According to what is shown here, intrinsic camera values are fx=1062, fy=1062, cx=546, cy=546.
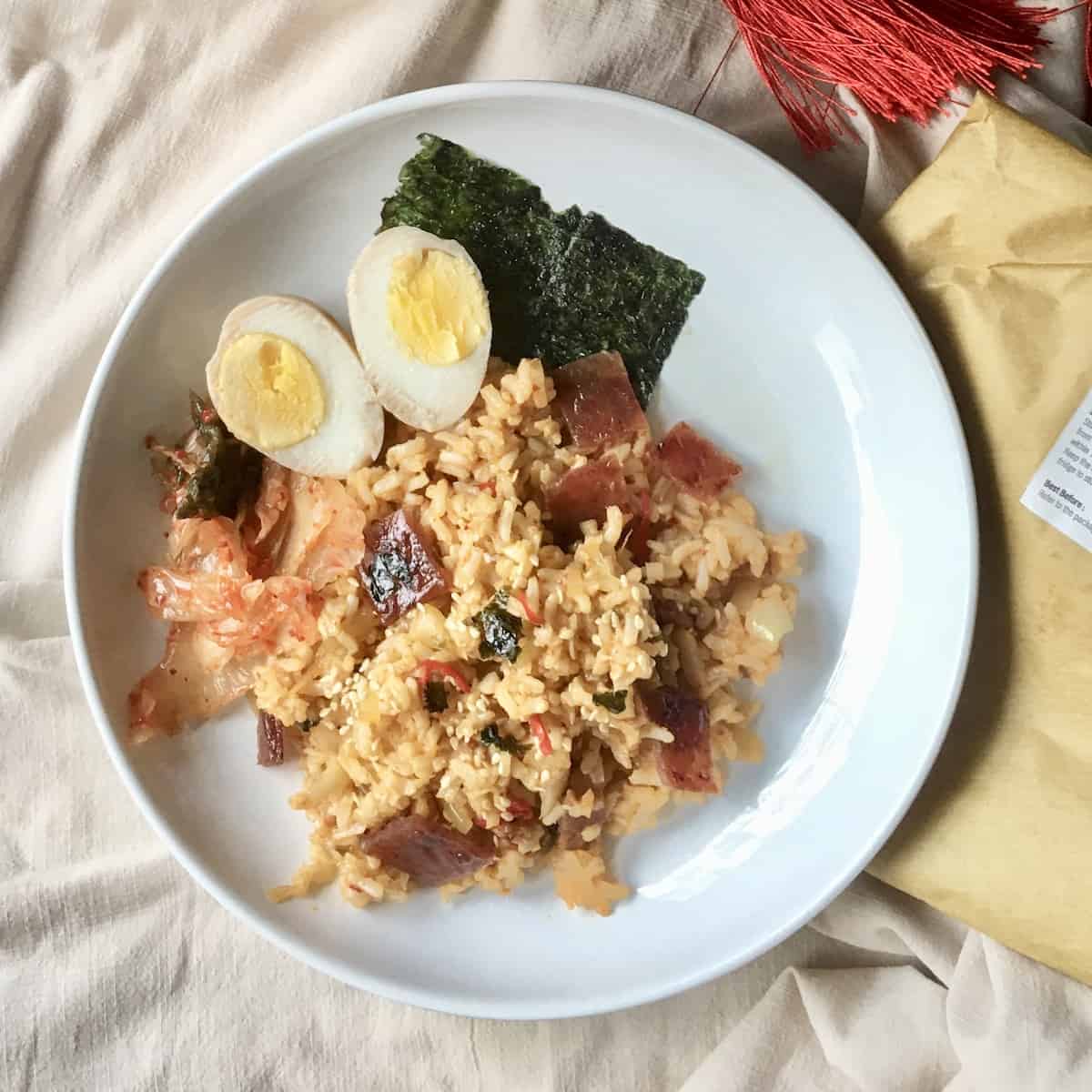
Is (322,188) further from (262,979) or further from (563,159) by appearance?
(262,979)

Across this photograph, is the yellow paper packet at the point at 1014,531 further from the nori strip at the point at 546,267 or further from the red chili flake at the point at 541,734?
the red chili flake at the point at 541,734

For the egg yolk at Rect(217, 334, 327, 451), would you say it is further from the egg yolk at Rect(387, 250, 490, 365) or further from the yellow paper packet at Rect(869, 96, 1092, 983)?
the yellow paper packet at Rect(869, 96, 1092, 983)

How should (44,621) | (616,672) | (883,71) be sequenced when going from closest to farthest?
(616,672) < (883,71) < (44,621)

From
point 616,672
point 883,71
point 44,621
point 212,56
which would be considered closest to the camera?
point 616,672

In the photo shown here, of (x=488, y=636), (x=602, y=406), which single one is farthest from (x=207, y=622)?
(x=602, y=406)

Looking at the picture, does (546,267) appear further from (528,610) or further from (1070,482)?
(1070,482)

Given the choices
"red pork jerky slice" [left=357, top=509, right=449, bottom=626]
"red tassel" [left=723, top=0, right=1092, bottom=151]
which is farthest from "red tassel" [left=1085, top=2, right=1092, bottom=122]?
"red pork jerky slice" [left=357, top=509, right=449, bottom=626]

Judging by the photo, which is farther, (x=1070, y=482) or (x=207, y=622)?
(x=207, y=622)

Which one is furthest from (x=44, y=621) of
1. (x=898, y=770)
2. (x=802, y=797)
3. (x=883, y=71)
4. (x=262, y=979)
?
(x=883, y=71)
